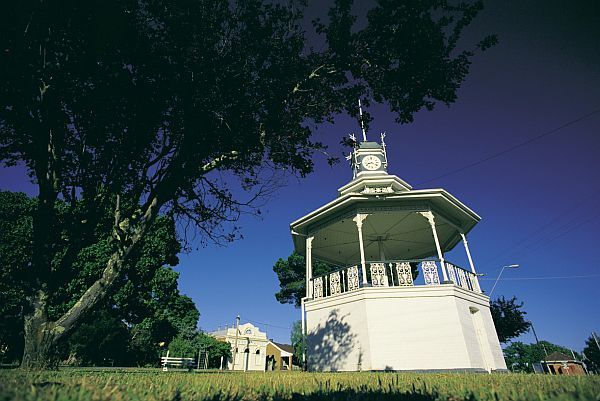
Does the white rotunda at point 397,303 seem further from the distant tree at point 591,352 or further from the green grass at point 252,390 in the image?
the distant tree at point 591,352

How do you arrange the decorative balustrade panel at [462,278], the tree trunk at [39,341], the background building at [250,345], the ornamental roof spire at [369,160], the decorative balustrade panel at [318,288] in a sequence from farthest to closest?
1. the background building at [250,345]
2. the ornamental roof spire at [369,160]
3. the decorative balustrade panel at [318,288]
4. the decorative balustrade panel at [462,278]
5. the tree trunk at [39,341]

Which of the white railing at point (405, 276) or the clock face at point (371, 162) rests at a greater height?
the clock face at point (371, 162)

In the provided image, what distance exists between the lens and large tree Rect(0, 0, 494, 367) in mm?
6352

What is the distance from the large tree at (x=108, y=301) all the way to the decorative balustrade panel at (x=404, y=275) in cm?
1412

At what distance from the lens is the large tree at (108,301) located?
22422 millimetres

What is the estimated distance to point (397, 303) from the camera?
11359 mm

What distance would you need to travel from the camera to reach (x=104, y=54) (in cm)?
662

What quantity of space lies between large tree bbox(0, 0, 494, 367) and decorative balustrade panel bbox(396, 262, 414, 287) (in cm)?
664

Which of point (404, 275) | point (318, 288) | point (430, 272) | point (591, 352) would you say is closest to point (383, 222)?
point (404, 275)

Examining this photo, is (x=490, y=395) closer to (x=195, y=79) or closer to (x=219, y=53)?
(x=195, y=79)

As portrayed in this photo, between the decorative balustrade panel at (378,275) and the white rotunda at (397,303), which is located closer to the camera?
the white rotunda at (397,303)

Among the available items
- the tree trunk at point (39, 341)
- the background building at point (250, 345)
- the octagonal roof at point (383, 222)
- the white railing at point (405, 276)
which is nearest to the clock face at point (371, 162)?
the octagonal roof at point (383, 222)

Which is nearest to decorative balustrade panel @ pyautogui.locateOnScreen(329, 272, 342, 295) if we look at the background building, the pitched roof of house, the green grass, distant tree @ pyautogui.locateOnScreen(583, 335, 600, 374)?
the green grass

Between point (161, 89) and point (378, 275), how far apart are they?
406 inches
